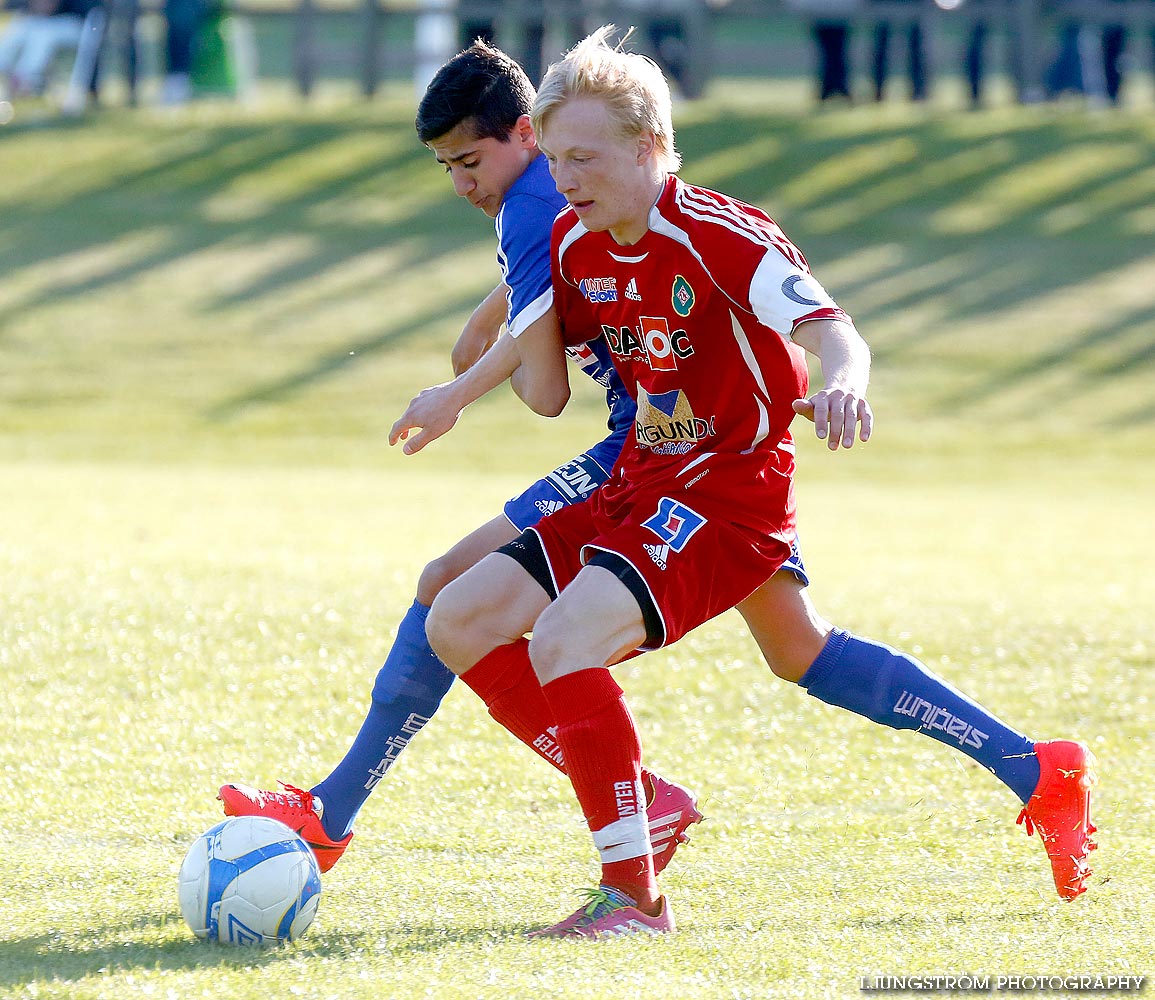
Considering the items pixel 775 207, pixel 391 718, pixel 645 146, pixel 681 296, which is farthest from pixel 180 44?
pixel 681 296

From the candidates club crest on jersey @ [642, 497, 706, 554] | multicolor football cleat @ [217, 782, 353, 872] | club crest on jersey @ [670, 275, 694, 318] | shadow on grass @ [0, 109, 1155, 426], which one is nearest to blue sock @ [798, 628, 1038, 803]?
club crest on jersey @ [642, 497, 706, 554]

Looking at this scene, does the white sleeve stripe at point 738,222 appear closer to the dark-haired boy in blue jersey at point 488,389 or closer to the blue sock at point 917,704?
the dark-haired boy in blue jersey at point 488,389

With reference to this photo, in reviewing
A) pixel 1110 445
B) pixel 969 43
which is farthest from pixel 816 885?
pixel 969 43

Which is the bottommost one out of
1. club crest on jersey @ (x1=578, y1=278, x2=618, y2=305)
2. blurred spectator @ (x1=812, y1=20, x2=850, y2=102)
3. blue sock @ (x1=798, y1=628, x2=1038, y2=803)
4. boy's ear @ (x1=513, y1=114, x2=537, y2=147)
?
blue sock @ (x1=798, y1=628, x2=1038, y2=803)

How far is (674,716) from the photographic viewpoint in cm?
554

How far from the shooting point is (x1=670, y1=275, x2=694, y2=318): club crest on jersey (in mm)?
3588

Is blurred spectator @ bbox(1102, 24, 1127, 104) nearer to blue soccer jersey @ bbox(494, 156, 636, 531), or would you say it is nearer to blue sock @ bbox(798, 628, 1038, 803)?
blue soccer jersey @ bbox(494, 156, 636, 531)

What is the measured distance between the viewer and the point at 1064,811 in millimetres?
3770

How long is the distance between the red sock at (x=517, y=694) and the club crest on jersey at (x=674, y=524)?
1.68ft

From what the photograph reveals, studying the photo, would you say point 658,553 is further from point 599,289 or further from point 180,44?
point 180,44

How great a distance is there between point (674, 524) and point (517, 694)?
65 centimetres

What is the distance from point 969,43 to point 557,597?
2053 centimetres

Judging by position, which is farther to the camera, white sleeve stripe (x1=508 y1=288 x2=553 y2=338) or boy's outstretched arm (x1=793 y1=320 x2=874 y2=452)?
white sleeve stripe (x1=508 y1=288 x2=553 y2=338)

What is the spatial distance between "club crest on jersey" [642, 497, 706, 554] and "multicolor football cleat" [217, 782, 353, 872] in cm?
112
